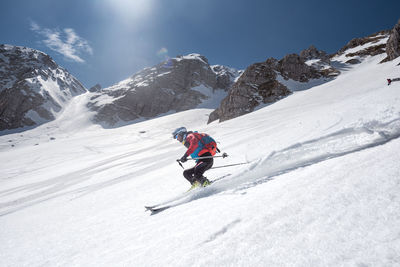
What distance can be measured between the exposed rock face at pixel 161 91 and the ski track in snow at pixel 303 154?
99872 mm

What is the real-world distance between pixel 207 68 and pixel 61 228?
140432mm

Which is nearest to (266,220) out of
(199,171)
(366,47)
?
(199,171)

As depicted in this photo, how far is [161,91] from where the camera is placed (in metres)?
112

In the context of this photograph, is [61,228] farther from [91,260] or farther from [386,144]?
[386,144]

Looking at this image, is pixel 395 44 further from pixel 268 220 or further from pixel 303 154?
pixel 268 220

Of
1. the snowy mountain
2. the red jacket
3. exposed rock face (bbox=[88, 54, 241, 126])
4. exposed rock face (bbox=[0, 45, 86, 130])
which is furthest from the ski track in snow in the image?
exposed rock face (bbox=[0, 45, 86, 130])

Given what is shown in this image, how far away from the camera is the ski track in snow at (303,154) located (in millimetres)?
3211

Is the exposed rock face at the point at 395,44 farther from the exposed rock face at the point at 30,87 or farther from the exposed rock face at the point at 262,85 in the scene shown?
the exposed rock face at the point at 30,87

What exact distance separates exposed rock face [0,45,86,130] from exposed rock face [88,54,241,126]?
72.0 feet

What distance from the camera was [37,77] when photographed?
112m

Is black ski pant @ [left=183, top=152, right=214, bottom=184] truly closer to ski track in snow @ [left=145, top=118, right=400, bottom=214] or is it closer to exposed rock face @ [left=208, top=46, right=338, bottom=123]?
ski track in snow @ [left=145, top=118, right=400, bottom=214]

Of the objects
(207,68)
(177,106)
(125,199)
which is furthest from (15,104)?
(125,199)

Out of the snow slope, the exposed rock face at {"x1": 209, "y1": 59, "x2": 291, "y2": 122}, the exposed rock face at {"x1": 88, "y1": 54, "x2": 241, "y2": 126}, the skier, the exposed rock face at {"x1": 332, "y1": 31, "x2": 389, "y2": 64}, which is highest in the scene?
the exposed rock face at {"x1": 88, "y1": 54, "x2": 241, "y2": 126}

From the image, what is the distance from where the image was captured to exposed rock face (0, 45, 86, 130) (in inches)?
3676
